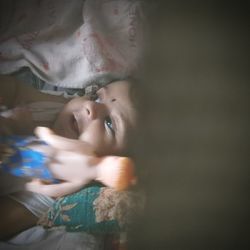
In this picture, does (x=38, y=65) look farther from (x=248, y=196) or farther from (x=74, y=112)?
(x=248, y=196)

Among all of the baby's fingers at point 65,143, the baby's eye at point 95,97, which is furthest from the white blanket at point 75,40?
the baby's fingers at point 65,143

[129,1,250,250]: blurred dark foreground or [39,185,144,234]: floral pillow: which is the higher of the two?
[129,1,250,250]: blurred dark foreground

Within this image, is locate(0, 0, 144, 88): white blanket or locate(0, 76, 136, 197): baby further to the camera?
locate(0, 0, 144, 88): white blanket

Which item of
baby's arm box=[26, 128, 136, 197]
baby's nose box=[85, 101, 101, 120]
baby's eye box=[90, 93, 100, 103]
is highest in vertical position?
baby's eye box=[90, 93, 100, 103]

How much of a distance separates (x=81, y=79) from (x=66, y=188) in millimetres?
285

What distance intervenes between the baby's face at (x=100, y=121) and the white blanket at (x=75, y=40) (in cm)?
11

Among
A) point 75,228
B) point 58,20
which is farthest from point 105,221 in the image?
point 58,20

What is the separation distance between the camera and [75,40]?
0.69m

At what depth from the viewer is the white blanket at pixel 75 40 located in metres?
0.64

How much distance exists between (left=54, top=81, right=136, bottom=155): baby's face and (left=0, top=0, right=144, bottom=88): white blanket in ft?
0.35

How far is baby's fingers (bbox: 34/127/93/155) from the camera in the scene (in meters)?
0.47

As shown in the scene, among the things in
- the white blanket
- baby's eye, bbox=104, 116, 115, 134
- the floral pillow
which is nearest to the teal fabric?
the floral pillow

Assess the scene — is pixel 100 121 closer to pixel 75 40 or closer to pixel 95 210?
pixel 95 210

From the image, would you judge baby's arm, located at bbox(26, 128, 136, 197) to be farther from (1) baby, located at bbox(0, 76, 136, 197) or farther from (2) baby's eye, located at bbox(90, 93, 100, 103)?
(2) baby's eye, located at bbox(90, 93, 100, 103)
